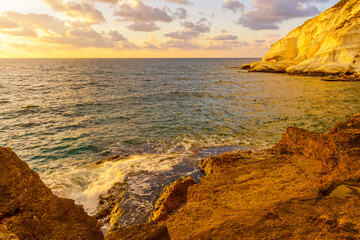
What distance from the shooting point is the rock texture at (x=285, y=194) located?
452 cm

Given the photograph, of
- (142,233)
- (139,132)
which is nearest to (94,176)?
(139,132)

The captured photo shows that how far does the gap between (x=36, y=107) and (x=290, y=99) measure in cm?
3407

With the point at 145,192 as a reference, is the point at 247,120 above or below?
above

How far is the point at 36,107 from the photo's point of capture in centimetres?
2533

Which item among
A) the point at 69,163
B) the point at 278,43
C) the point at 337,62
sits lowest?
the point at 69,163

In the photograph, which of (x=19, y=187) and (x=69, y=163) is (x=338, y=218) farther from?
(x=69, y=163)

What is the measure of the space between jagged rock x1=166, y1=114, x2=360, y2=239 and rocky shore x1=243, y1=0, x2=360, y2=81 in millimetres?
46396

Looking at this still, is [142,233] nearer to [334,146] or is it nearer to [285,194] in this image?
[285,194]

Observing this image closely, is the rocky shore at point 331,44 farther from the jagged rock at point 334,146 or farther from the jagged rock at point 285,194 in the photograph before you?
the jagged rock at point 285,194

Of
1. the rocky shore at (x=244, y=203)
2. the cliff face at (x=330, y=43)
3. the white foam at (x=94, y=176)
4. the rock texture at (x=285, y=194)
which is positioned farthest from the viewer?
the cliff face at (x=330, y=43)

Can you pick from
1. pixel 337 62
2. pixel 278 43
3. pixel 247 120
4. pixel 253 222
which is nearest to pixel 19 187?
pixel 253 222

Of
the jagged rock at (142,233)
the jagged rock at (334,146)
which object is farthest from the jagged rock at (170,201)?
the jagged rock at (334,146)

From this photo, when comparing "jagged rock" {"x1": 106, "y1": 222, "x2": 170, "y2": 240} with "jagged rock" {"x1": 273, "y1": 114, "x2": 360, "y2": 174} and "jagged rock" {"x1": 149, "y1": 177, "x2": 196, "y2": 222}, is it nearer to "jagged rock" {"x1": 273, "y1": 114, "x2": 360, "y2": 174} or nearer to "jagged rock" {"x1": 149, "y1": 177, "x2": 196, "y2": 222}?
"jagged rock" {"x1": 149, "y1": 177, "x2": 196, "y2": 222}

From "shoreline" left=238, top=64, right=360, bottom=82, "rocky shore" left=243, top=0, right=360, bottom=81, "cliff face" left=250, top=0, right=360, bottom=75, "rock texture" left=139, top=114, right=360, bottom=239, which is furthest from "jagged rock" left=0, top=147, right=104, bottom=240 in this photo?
"cliff face" left=250, top=0, right=360, bottom=75
